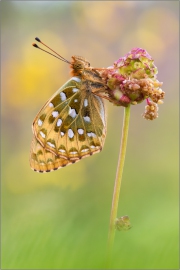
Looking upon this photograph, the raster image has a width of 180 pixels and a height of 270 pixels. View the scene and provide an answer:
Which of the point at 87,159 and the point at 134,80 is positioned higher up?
the point at 134,80

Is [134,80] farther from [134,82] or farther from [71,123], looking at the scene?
[71,123]

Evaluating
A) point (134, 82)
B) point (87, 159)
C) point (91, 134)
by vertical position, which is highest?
point (134, 82)

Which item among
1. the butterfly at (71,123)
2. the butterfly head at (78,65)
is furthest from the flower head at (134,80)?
the butterfly head at (78,65)

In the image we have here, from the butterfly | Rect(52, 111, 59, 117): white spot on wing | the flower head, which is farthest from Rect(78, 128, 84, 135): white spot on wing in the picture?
the flower head

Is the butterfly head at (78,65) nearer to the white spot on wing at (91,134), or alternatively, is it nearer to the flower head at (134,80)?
the white spot on wing at (91,134)

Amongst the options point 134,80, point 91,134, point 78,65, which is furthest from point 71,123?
point 134,80

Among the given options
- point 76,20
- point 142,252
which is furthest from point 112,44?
point 142,252
